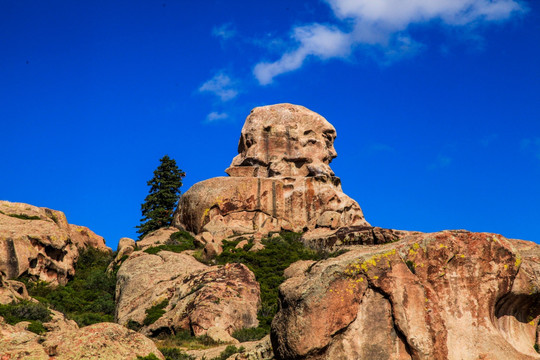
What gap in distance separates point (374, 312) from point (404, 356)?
1.42m

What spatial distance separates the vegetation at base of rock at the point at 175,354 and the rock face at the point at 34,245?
69.4ft

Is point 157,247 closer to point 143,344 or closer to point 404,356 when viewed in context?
point 143,344

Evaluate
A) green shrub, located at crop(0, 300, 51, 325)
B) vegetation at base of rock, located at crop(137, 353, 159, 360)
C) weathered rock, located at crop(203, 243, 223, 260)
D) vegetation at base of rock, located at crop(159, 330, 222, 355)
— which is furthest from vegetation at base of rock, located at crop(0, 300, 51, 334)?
weathered rock, located at crop(203, 243, 223, 260)

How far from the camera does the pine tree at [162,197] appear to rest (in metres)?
67.4

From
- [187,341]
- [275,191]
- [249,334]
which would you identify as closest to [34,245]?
[187,341]

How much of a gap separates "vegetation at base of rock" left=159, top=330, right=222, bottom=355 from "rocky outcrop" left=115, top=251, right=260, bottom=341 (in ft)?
1.32

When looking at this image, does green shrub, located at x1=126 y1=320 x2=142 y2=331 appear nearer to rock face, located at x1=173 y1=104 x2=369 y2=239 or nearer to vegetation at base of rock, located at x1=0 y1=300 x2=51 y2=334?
vegetation at base of rock, located at x1=0 y1=300 x2=51 y2=334

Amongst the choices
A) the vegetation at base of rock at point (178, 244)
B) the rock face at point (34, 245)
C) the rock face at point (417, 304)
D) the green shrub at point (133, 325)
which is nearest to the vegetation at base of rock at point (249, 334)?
the green shrub at point (133, 325)

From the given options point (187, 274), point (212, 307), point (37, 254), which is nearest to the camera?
point (212, 307)

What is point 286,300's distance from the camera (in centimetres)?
1842

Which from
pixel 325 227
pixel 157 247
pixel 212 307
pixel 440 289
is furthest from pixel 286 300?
pixel 325 227

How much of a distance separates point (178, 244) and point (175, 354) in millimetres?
30844

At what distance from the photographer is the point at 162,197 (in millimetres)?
69812

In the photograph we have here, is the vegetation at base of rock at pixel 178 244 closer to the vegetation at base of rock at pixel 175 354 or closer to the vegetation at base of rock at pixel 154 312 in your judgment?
the vegetation at base of rock at pixel 154 312
